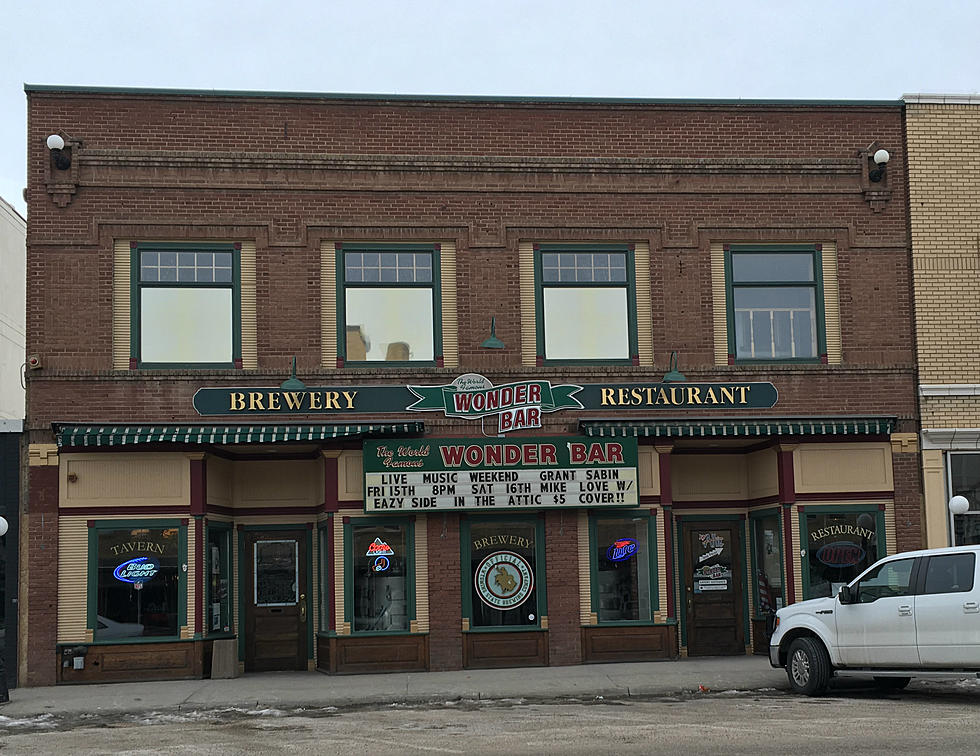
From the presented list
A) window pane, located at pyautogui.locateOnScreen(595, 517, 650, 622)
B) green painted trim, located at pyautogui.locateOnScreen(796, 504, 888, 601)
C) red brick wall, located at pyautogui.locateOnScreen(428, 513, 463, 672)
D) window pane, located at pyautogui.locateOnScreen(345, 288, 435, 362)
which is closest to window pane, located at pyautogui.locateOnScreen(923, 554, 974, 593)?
green painted trim, located at pyautogui.locateOnScreen(796, 504, 888, 601)

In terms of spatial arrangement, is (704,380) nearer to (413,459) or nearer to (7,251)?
(413,459)

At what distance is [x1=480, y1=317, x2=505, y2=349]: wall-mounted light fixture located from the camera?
18.9 meters

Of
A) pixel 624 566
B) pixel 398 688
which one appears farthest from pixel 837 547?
pixel 398 688

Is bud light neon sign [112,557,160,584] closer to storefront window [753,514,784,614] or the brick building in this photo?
the brick building

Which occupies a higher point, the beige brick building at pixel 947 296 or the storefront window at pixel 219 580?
the beige brick building at pixel 947 296

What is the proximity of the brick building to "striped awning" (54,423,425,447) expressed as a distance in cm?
6

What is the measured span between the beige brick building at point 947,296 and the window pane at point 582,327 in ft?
15.8

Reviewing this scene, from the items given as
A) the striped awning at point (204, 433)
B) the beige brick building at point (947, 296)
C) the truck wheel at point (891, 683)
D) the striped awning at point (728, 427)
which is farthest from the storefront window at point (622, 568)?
the beige brick building at point (947, 296)

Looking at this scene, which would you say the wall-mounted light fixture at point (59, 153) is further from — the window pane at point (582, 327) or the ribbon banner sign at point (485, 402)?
the window pane at point (582, 327)

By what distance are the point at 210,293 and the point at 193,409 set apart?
178cm

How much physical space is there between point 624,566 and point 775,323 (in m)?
4.50

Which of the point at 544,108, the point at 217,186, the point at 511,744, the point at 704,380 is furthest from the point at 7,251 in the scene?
the point at 511,744

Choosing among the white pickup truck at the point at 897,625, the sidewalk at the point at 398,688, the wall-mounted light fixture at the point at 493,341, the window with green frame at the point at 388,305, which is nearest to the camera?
the white pickup truck at the point at 897,625

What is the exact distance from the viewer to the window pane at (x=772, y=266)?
1992 cm
